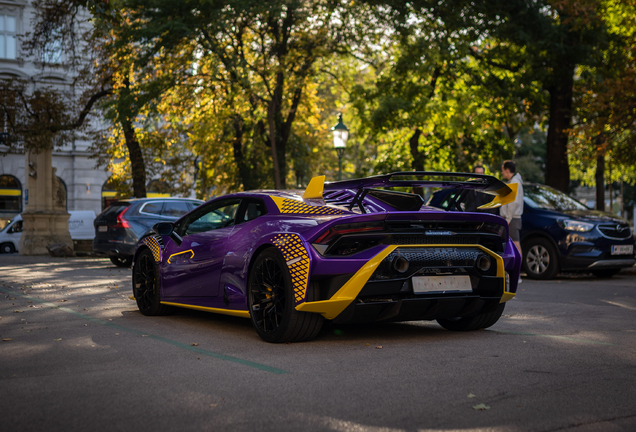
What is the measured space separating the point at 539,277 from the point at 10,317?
918 cm

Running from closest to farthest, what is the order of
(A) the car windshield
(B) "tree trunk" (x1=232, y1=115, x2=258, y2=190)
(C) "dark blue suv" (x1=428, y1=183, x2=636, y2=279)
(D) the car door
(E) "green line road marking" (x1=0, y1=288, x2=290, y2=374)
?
(E) "green line road marking" (x1=0, y1=288, x2=290, y2=374) < (D) the car door < (C) "dark blue suv" (x1=428, y1=183, x2=636, y2=279) < (A) the car windshield < (B) "tree trunk" (x1=232, y1=115, x2=258, y2=190)

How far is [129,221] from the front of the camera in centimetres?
1644

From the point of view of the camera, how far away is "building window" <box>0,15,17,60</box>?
144 ft

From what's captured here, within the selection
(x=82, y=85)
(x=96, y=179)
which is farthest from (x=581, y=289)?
(x=96, y=179)

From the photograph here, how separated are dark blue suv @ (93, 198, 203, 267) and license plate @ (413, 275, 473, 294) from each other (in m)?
11.2

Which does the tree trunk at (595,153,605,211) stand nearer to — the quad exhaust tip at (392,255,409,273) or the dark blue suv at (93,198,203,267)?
the dark blue suv at (93,198,203,267)

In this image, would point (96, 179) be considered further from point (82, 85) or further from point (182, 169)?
point (82, 85)

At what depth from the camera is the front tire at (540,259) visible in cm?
1312

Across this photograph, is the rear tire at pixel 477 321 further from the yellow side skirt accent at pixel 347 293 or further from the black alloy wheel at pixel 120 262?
the black alloy wheel at pixel 120 262

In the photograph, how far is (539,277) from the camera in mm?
13344

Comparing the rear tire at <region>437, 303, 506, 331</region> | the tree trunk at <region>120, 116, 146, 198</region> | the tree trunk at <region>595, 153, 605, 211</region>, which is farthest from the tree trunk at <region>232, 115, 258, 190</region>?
the rear tire at <region>437, 303, 506, 331</region>

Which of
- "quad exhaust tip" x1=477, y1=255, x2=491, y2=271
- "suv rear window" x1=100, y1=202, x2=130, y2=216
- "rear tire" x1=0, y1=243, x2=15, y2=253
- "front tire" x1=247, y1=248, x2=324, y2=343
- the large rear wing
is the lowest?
"rear tire" x1=0, y1=243, x2=15, y2=253

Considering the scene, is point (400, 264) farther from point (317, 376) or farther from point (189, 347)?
point (189, 347)

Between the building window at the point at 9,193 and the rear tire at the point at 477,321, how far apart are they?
139 feet
